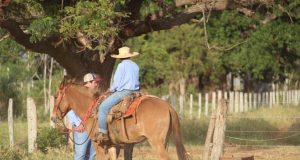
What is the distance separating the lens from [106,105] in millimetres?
13430

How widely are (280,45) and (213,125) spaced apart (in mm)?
21725

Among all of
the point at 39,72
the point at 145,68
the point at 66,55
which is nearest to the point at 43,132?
the point at 66,55

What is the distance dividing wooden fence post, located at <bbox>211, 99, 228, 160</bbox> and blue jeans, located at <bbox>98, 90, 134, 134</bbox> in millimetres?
2291

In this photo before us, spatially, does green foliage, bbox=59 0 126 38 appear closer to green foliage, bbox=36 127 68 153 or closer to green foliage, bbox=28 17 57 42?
green foliage, bbox=28 17 57 42

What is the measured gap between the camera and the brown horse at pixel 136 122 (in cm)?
1302

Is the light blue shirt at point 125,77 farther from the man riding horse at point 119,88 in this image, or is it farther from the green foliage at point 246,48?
the green foliage at point 246,48

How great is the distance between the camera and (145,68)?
4866 cm

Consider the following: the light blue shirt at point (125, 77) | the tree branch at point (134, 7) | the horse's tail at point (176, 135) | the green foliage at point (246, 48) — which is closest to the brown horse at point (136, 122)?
the horse's tail at point (176, 135)

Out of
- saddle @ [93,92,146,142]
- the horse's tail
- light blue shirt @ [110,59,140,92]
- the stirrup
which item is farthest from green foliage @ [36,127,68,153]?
the horse's tail

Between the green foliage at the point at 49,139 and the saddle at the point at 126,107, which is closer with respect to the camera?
the saddle at the point at 126,107

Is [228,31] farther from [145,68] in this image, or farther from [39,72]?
[39,72]

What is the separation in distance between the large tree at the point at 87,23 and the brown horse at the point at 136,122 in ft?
10.1

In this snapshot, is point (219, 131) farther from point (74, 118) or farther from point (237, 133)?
point (237, 133)

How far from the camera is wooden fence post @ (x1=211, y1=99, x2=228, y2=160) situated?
14.8 m
